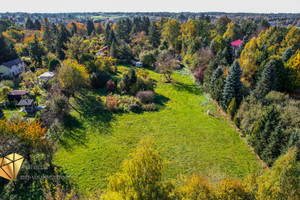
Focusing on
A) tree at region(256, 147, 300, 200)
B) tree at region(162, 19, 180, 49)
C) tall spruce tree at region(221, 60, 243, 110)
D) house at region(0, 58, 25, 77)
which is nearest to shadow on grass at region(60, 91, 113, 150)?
tree at region(256, 147, 300, 200)

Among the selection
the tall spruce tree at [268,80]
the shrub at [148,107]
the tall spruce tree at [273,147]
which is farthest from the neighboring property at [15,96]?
the tall spruce tree at [268,80]

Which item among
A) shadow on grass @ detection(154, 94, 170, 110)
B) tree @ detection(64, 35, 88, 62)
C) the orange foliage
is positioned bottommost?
shadow on grass @ detection(154, 94, 170, 110)

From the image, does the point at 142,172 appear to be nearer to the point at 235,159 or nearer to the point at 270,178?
the point at 270,178

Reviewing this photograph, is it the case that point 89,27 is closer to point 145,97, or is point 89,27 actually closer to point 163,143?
point 145,97

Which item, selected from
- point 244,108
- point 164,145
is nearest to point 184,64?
point 244,108

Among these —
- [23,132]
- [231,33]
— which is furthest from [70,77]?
[231,33]

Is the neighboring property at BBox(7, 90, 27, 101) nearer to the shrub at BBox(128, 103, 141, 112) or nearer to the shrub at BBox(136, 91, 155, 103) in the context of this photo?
the shrub at BBox(128, 103, 141, 112)

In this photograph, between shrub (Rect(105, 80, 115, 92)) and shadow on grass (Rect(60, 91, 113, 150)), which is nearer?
shadow on grass (Rect(60, 91, 113, 150))
